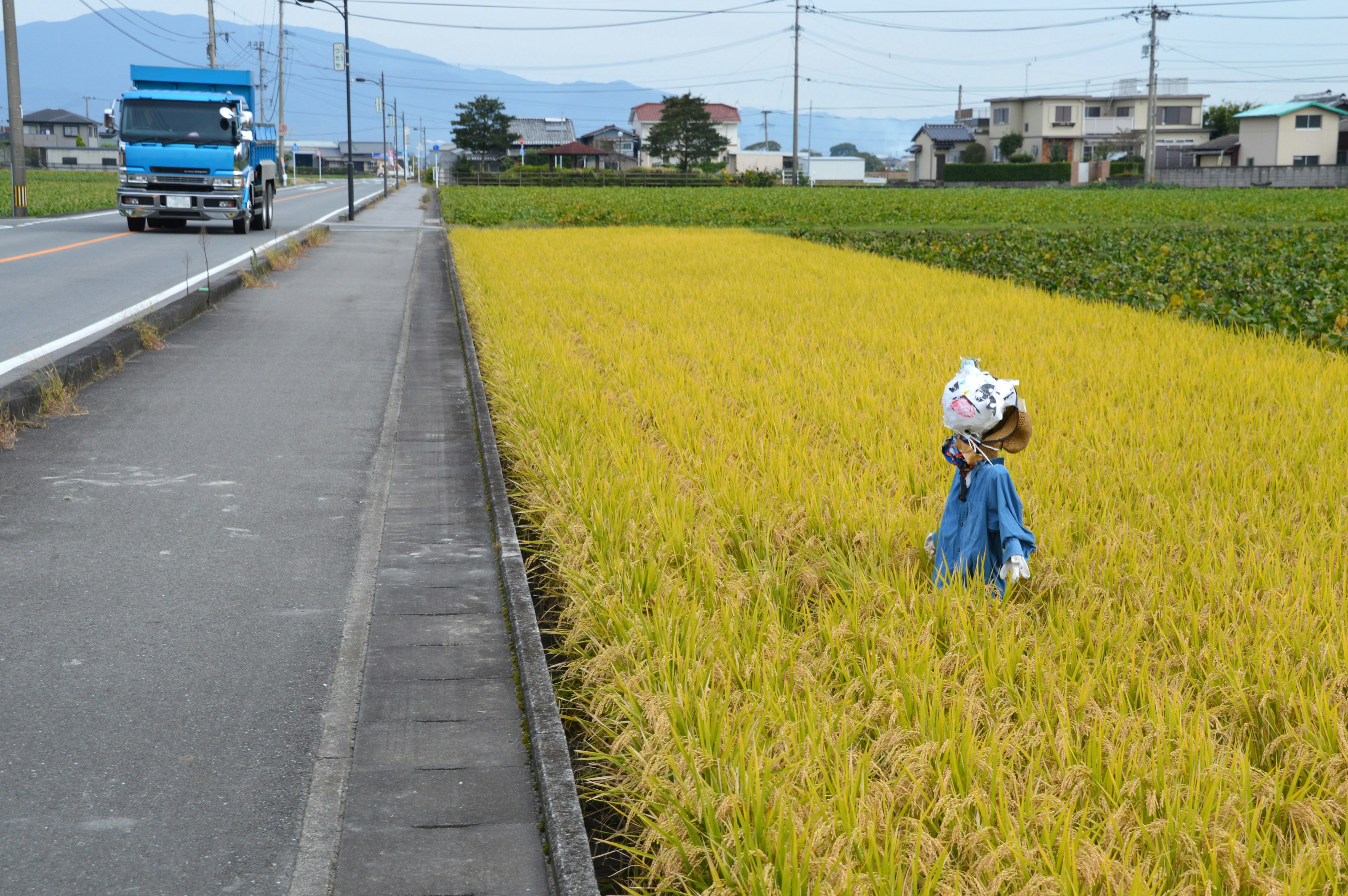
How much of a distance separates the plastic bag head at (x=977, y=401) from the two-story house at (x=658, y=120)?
94.7 metres

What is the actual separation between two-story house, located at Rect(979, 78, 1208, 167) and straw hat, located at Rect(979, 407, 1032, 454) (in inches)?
3190

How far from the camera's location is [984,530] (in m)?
3.29

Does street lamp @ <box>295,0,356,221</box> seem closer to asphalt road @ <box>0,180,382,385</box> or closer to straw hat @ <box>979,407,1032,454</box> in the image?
asphalt road @ <box>0,180,382,385</box>

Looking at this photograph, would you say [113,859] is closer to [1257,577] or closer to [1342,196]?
[1257,577]

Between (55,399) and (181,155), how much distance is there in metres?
16.4

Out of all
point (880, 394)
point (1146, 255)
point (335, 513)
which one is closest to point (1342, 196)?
point (1146, 255)

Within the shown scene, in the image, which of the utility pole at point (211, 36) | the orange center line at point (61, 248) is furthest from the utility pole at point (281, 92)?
the orange center line at point (61, 248)

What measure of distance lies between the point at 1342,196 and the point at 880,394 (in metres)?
42.5

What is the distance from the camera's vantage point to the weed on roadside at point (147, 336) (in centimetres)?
880

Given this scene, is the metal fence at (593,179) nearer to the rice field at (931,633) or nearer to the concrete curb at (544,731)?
the rice field at (931,633)

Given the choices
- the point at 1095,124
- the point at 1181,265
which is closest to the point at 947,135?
the point at 1095,124

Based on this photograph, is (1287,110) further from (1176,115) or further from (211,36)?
(211,36)

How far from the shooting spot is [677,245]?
1967cm

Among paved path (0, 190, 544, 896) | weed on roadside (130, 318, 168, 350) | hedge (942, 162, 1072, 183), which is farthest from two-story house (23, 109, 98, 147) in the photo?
paved path (0, 190, 544, 896)
